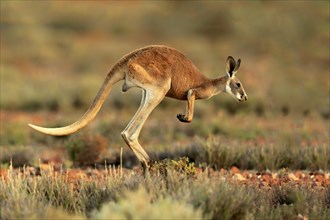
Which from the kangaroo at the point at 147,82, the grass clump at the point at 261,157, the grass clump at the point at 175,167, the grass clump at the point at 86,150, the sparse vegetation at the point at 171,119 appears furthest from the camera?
the grass clump at the point at 86,150

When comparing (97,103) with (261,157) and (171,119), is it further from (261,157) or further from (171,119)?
(171,119)

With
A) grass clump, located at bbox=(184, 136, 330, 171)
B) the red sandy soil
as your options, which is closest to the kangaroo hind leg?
the red sandy soil

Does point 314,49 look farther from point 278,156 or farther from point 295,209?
point 295,209

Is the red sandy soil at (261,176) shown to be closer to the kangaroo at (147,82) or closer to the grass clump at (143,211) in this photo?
the kangaroo at (147,82)

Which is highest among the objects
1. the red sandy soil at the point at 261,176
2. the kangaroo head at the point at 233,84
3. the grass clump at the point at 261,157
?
the kangaroo head at the point at 233,84

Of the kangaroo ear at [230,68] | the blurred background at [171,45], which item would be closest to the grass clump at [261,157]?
the blurred background at [171,45]

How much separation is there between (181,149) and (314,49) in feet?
107

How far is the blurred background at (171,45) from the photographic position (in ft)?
71.5

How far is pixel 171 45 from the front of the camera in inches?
2137

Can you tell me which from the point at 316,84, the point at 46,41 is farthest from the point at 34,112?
the point at 46,41

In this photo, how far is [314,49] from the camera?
153 ft

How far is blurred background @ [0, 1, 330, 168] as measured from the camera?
21.8 m

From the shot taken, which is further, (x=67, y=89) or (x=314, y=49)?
(x=314, y=49)

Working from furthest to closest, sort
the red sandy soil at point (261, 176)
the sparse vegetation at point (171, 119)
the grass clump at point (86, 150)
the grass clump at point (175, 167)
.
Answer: the grass clump at point (86, 150), the red sandy soil at point (261, 176), the grass clump at point (175, 167), the sparse vegetation at point (171, 119)
